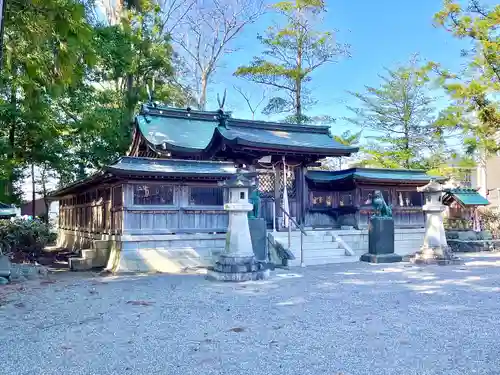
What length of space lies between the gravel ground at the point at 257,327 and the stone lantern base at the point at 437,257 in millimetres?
2174

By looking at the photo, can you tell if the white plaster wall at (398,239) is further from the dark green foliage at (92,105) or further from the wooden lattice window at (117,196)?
the dark green foliage at (92,105)

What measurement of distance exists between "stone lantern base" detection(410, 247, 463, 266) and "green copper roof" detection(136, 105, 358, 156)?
16.2ft

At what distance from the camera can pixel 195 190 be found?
1238 centimetres

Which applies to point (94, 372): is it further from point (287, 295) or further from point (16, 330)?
point (287, 295)

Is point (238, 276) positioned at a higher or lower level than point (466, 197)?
lower

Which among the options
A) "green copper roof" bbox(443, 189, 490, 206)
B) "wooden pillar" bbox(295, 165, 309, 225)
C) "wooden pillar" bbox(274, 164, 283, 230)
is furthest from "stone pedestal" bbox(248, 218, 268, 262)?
"green copper roof" bbox(443, 189, 490, 206)

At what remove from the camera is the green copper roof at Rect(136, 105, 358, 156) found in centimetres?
1421

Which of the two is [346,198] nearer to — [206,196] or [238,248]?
[206,196]

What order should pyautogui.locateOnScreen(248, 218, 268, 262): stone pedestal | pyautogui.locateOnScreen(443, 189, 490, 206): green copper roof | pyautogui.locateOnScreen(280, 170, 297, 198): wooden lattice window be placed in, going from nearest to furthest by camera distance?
pyautogui.locateOnScreen(248, 218, 268, 262): stone pedestal, pyautogui.locateOnScreen(280, 170, 297, 198): wooden lattice window, pyautogui.locateOnScreen(443, 189, 490, 206): green copper roof

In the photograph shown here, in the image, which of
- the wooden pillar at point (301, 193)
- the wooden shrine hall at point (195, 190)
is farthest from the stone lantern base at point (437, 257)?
the wooden pillar at point (301, 193)

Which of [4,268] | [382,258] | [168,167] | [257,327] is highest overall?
[168,167]

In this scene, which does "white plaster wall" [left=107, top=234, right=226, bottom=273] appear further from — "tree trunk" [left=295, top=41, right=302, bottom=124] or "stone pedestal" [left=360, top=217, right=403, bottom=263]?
"tree trunk" [left=295, top=41, right=302, bottom=124]

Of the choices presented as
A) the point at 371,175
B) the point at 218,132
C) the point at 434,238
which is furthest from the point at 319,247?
the point at 218,132

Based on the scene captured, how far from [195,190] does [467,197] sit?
35.7ft
